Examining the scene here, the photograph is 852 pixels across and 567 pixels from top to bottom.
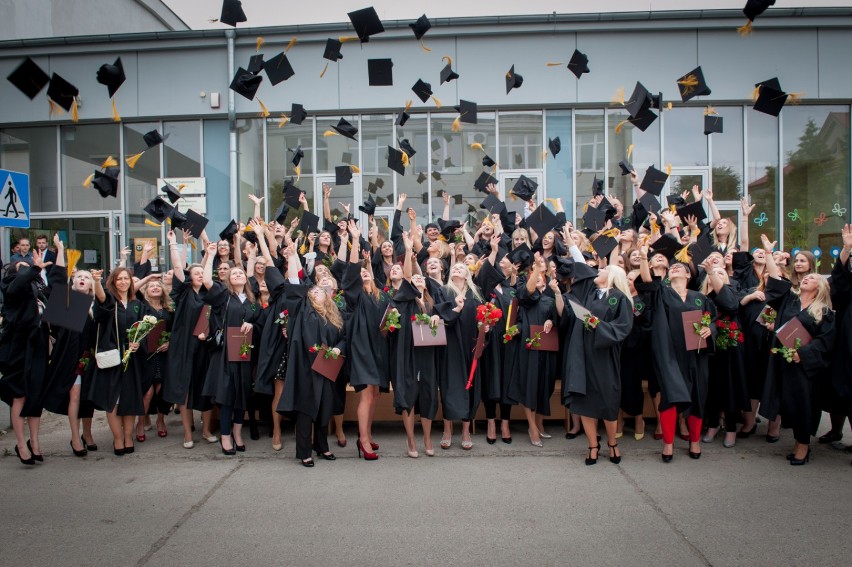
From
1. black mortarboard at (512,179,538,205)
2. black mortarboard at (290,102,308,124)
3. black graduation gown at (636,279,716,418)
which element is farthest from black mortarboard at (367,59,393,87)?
black graduation gown at (636,279,716,418)

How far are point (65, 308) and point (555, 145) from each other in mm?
9555

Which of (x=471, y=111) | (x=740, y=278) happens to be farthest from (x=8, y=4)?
(x=740, y=278)

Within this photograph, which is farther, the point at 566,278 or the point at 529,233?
the point at 529,233

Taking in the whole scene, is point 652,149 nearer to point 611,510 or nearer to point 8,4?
point 611,510

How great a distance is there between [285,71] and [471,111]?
3819 mm

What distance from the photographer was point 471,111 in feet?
35.8

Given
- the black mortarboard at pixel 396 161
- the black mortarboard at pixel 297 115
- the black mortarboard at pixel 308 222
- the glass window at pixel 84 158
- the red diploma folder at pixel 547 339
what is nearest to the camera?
the red diploma folder at pixel 547 339

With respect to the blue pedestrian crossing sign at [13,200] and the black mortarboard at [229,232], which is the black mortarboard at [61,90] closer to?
the blue pedestrian crossing sign at [13,200]

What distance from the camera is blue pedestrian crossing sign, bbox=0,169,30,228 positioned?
24.3 feet

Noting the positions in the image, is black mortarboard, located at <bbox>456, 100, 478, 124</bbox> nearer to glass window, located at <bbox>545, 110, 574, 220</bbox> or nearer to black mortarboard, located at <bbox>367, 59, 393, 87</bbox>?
black mortarboard, located at <bbox>367, 59, 393, 87</bbox>

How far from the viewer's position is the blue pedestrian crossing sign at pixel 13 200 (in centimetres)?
742

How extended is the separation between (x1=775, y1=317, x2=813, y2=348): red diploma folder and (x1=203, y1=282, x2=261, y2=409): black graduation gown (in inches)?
219

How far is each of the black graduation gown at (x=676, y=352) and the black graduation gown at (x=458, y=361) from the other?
73.9 inches

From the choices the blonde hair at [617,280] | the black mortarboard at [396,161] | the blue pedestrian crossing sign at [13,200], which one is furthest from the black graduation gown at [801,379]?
the blue pedestrian crossing sign at [13,200]
